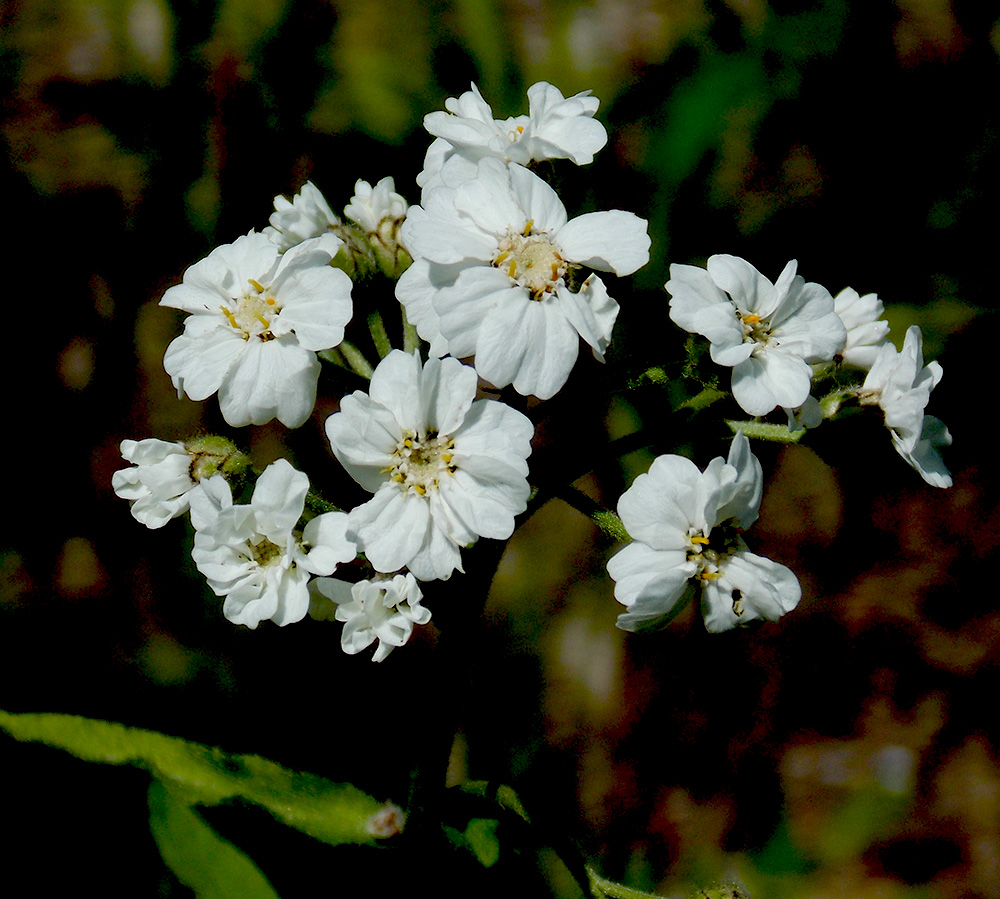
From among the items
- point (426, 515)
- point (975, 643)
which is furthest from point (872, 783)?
point (426, 515)

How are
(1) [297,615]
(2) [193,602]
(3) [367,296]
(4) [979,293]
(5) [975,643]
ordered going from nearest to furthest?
(1) [297,615], (3) [367,296], (2) [193,602], (4) [979,293], (5) [975,643]

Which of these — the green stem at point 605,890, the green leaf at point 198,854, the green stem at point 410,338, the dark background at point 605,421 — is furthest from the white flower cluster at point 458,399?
the dark background at point 605,421

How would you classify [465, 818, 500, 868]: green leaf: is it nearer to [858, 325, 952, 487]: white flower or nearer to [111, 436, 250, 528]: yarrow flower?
[111, 436, 250, 528]: yarrow flower

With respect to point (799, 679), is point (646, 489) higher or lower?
higher

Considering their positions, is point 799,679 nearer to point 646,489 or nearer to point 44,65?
point 646,489

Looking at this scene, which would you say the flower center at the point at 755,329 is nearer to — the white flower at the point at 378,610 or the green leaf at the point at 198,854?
the white flower at the point at 378,610

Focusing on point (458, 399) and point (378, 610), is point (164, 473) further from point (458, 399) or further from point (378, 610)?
point (458, 399)

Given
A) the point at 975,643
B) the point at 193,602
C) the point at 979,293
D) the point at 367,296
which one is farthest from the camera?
the point at 975,643
